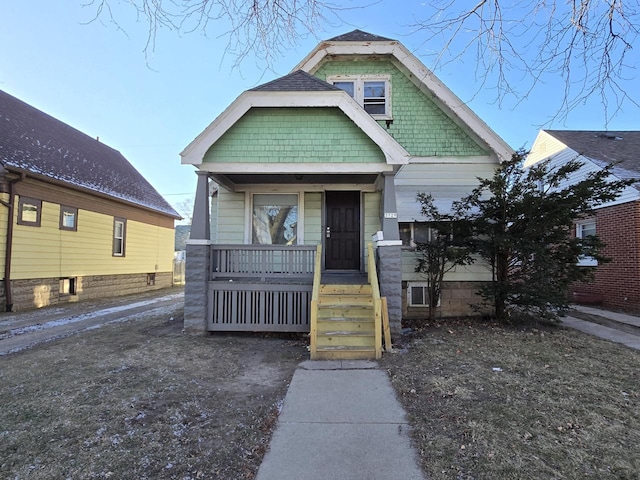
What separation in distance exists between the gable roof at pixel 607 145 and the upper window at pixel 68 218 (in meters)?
Result: 17.0

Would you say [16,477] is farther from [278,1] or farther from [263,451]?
[278,1]

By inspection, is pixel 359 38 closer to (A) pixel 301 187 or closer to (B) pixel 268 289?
(A) pixel 301 187

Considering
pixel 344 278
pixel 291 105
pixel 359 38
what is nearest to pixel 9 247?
pixel 291 105

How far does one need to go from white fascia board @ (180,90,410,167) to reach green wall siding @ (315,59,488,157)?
2335 mm

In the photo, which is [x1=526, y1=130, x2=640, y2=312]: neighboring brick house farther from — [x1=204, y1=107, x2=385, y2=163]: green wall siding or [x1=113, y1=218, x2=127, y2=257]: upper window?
[x1=113, y1=218, x2=127, y2=257]: upper window

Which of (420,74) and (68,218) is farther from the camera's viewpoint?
(68,218)

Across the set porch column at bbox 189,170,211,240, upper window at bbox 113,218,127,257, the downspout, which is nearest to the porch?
porch column at bbox 189,170,211,240

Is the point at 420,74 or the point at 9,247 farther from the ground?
the point at 420,74

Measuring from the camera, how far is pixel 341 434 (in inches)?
120

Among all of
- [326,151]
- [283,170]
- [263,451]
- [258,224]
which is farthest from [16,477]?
[258,224]

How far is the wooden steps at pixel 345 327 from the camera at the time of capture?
5.39 m

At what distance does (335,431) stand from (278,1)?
392 cm

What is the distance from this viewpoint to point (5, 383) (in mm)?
4285

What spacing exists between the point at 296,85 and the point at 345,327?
15.4 feet
